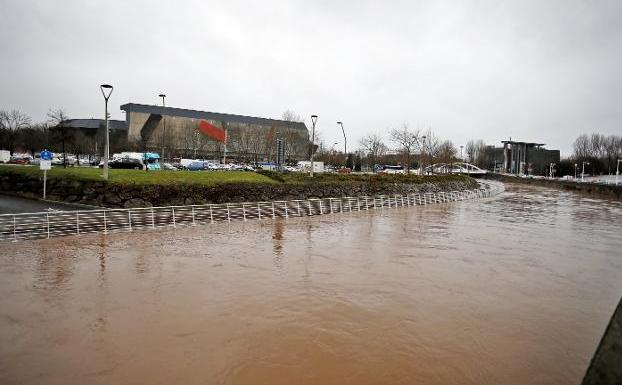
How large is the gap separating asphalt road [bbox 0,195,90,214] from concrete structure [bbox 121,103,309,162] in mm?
47308

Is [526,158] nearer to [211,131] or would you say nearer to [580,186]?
[580,186]

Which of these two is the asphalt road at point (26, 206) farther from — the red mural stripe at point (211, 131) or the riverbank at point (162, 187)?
the red mural stripe at point (211, 131)

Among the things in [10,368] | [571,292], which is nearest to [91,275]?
[10,368]

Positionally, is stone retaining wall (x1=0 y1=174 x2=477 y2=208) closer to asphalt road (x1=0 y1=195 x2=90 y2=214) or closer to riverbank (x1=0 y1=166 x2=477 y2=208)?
riverbank (x1=0 y1=166 x2=477 y2=208)

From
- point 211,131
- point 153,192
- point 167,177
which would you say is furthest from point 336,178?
point 211,131

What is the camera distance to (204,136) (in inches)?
3420

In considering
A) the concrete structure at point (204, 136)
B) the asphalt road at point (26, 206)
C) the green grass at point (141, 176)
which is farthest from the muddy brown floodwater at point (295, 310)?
the concrete structure at point (204, 136)

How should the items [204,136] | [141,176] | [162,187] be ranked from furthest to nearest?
[204,136]
[141,176]
[162,187]

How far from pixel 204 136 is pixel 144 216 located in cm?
7022

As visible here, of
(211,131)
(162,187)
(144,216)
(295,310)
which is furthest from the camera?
(211,131)

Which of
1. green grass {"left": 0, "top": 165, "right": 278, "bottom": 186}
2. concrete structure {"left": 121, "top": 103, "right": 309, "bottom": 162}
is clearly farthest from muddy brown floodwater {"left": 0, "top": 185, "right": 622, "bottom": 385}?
concrete structure {"left": 121, "top": 103, "right": 309, "bottom": 162}

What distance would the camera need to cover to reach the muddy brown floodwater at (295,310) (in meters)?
7.01

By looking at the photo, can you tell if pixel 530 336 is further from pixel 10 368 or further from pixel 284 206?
pixel 284 206

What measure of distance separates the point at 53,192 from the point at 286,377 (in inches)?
960
